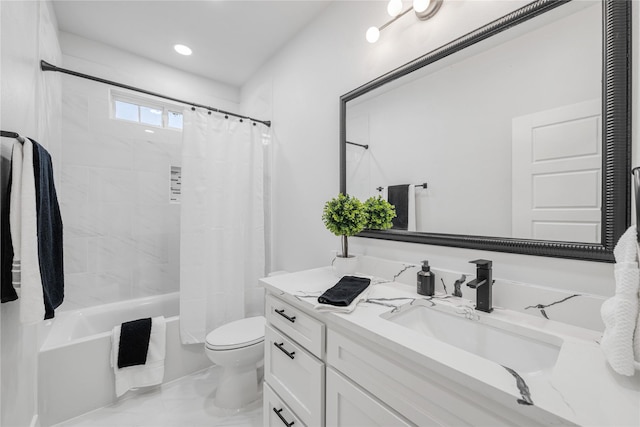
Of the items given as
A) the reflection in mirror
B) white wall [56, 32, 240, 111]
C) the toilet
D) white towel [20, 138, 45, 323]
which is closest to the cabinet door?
the reflection in mirror

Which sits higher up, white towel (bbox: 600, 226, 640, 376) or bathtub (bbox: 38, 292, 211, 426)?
white towel (bbox: 600, 226, 640, 376)

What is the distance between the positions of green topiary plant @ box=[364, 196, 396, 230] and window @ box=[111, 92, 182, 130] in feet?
7.33

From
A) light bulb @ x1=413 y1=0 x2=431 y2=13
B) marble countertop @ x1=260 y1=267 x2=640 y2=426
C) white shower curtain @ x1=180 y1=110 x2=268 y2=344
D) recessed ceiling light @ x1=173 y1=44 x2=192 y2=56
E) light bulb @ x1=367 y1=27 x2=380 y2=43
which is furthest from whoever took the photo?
recessed ceiling light @ x1=173 y1=44 x2=192 y2=56

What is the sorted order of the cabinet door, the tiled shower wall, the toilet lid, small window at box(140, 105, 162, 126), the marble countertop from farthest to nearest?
small window at box(140, 105, 162, 126) < the tiled shower wall < the toilet lid < the cabinet door < the marble countertop

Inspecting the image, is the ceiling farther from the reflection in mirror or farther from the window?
the reflection in mirror

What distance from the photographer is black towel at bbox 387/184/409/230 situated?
4.42 ft

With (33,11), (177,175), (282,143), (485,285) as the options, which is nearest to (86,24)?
(33,11)

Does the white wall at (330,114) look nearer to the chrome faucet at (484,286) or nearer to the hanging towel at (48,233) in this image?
the chrome faucet at (484,286)

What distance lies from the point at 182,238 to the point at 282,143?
1097mm

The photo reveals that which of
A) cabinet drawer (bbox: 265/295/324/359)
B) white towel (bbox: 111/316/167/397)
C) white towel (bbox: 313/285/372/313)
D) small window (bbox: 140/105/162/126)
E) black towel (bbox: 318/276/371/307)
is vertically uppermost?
small window (bbox: 140/105/162/126)

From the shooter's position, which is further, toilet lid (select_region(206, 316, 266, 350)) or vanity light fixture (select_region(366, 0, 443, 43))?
toilet lid (select_region(206, 316, 266, 350))

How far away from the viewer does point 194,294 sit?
6.49ft

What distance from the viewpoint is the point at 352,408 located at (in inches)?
33.8

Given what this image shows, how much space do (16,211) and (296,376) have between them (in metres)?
1.26
